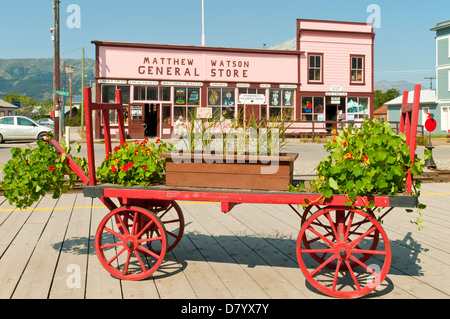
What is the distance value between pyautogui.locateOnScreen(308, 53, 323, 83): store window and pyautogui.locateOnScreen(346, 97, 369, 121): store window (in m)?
2.52

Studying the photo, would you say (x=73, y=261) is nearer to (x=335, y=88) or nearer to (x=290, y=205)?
(x=290, y=205)

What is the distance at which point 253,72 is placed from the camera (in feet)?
100.0

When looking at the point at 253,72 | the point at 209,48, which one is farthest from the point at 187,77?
the point at 253,72

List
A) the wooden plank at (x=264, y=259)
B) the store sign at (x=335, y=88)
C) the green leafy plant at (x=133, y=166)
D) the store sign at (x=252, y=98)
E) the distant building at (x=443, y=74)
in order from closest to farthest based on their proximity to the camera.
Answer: the wooden plank at (x=264, y=259)
the green leafy plant at (x=133, y=166)
the store sign at (x=252, y=98)
the store sign at (x=335, y=88)
the distant building at (x=443, y=74)

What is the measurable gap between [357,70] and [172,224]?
27.9 m

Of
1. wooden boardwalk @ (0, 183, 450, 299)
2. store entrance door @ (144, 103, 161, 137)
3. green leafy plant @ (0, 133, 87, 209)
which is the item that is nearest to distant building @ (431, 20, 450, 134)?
store entrance door @ (144, 103, 161, 137)

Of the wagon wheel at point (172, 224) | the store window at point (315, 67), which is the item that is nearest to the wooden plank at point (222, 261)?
the wagon wheel at point (172, 224)

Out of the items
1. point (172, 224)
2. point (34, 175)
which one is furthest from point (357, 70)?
point (34, 175)

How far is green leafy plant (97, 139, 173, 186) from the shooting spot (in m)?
4.46

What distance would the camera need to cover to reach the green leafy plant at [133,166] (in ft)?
14.6

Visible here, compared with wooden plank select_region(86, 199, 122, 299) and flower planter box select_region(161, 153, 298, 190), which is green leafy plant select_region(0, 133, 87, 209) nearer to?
wooden plank select_region(86, 199, 122, 299)

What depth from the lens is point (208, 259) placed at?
521 cm

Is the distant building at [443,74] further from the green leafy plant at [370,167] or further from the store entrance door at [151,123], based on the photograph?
the green leafy plant at [370,167]

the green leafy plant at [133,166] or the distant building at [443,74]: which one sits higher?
the distant building at [443,74]
